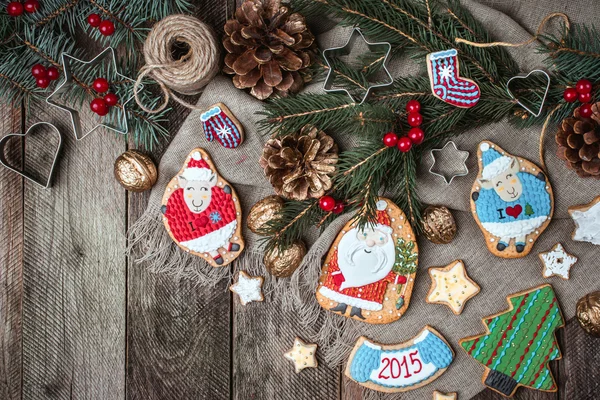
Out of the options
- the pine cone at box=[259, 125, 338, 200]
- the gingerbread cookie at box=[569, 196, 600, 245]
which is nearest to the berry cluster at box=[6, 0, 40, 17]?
the pine cone at box=[259, 125, 338, 200]

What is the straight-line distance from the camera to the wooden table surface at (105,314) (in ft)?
3.95

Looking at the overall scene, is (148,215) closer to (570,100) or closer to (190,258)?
(190,258)

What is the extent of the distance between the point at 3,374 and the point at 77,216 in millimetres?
433

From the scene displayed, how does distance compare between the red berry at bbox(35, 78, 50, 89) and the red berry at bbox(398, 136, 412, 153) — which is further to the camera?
the red berry at bbox(35, 78, 50, 89)

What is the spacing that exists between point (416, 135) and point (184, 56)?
1.64 ft

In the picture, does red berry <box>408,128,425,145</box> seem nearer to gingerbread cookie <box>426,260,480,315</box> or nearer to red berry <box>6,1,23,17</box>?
gingerbread cookie <box>426,260,480,315</box>

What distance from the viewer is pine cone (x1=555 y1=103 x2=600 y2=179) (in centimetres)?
93

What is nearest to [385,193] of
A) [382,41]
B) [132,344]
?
[382,41]

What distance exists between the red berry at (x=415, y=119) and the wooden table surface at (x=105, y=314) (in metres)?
0.48

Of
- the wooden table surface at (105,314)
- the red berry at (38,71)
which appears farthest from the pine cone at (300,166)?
the red berry at (38,71)

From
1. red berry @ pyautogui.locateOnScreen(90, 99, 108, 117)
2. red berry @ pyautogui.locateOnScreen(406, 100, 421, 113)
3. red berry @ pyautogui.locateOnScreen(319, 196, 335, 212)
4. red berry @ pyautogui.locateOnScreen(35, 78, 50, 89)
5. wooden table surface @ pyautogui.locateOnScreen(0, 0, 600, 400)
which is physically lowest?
wooden table surface @ pyautogui.locateOnScreen(0, 0, 600, 400)

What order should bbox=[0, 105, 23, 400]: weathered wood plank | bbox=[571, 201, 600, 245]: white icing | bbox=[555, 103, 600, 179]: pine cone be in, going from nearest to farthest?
bbox=[555, 103, 600, 179]: pine cone → bbox=[571, 201, 600, 245]: white icing → bbox=[0, 105, 23, 400]: weathered wood plank

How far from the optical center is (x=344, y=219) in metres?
1.11

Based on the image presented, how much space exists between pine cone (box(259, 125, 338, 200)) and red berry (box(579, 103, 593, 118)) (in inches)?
18.1
